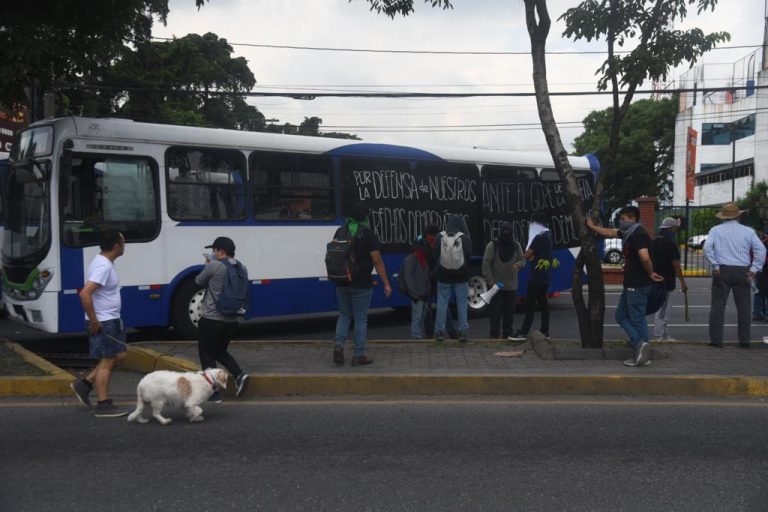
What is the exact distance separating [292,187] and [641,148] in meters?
53.2

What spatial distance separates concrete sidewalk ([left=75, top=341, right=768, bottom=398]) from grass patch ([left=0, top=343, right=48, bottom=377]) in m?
0.82

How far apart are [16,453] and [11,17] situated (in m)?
6.37

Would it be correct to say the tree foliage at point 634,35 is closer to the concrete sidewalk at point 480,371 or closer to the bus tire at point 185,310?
the concrete sidewalk at point 480,371

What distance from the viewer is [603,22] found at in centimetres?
816

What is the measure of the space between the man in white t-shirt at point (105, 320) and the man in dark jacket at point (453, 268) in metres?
3.94

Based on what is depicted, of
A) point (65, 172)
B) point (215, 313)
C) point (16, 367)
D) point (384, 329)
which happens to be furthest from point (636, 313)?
point (65, 172)

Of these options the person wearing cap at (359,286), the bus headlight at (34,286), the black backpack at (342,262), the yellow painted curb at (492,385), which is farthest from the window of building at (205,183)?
the yellow painted curb at (492,385)

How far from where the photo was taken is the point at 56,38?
963 centimetres

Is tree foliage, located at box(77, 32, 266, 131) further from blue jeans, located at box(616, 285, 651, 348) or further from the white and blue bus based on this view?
blue jeans, located at box(616, 285, 651, 348)

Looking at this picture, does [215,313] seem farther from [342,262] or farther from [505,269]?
[505,269]

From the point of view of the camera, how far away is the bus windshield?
30.1 feet

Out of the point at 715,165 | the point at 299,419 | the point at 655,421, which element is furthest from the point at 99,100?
the point at 715,165

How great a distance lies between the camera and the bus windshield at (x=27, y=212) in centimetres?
917

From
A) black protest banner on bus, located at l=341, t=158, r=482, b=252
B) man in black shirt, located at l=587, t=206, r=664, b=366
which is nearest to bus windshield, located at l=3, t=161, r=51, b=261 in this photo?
black protest banner on bus, located at l=341, t=158, r=482, b=252
